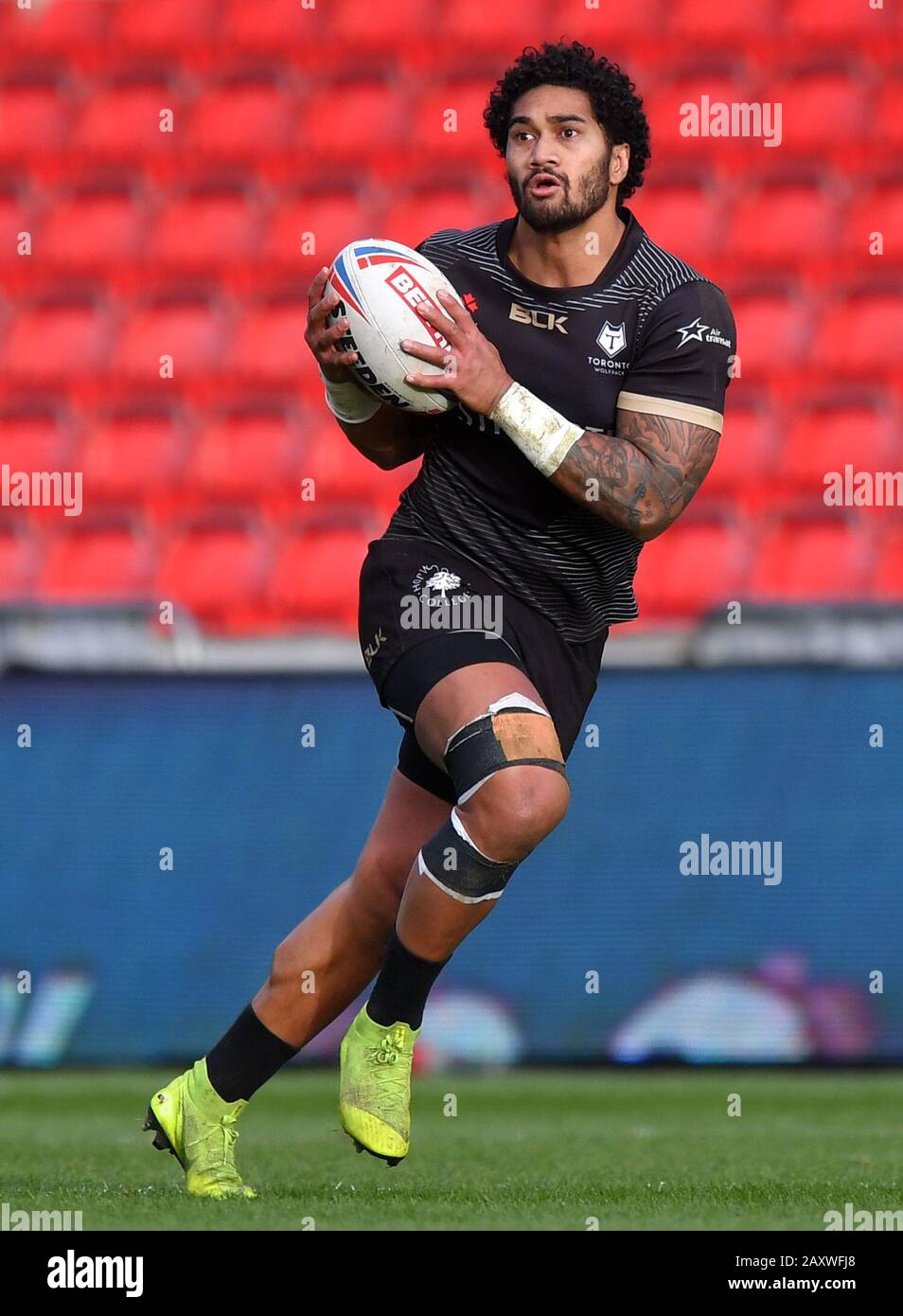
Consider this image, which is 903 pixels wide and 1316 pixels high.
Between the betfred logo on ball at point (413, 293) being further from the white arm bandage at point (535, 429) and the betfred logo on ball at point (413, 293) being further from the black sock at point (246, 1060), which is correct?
the black sock at point (246, 1060)

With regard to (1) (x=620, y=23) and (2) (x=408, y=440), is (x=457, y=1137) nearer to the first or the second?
(2) (x=408, y=440)

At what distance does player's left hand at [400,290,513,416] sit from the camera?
11.6ft

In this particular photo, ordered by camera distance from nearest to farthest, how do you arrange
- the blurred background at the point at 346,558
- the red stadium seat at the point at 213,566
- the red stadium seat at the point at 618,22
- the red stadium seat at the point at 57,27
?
the blurred background at the point at 346,558 < the red stadium seat at the point at 213,566 < the red stadium seat at the point at 618,22 < the red stadium seat at the point at 57,27

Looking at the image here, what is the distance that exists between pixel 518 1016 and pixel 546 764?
2.79m

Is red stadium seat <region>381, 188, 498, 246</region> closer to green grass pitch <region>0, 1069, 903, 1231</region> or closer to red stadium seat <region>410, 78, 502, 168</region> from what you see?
red stadium seat <region>410, 78, 502, 168</region>

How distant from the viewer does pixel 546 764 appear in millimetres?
3457

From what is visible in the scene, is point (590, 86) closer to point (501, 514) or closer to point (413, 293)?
point (413, 293)

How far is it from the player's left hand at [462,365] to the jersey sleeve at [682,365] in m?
0.30

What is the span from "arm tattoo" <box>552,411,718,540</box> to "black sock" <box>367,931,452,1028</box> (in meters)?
0.92

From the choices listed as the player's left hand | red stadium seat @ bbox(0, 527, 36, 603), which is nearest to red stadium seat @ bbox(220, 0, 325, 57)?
red stadium seat @ bbox(0, 527, 36, 603)

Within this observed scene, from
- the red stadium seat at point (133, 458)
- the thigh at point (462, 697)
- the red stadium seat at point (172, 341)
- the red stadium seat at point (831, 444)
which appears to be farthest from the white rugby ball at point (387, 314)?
the red stadium seat at point (172, 341)

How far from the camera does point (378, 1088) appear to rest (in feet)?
11.8

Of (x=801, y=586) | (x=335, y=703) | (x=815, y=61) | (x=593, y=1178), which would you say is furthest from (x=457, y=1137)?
(x=815, y=61)

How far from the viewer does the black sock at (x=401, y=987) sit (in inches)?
142
